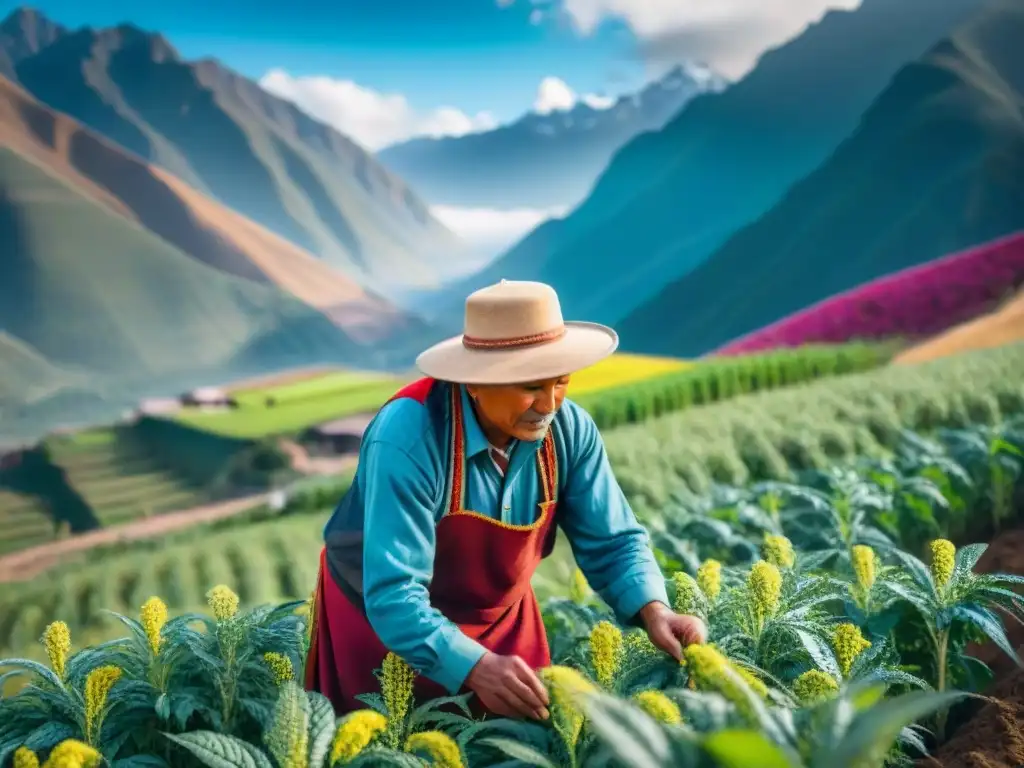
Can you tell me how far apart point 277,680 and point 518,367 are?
2.68 feet

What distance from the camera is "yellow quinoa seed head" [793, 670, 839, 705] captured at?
1.45 meters

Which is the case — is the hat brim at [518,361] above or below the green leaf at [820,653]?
above

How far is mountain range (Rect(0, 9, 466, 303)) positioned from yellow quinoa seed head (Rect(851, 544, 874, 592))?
7.39 meters

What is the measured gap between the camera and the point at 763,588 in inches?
67.1

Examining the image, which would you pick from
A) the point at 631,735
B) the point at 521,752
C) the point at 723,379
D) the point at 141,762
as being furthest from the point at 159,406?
the point at 631,735

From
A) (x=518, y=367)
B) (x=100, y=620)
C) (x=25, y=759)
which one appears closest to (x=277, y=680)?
(x=25, y=759)

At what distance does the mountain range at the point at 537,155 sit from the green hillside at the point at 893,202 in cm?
178

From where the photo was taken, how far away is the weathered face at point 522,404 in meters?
1.57

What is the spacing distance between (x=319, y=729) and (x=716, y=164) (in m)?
11.1

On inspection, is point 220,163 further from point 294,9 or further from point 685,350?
point 685,350

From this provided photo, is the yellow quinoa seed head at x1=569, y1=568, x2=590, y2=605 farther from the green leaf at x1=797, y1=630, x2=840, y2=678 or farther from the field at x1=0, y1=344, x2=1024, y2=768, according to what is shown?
the green leaf at x1=797, y1=630, x2=840, y2=678

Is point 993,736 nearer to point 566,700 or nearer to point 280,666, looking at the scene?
point 566,700

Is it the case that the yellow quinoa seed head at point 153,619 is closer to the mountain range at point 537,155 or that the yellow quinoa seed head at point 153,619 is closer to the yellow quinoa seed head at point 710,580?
the yellow quinoa seed head at point 710,580

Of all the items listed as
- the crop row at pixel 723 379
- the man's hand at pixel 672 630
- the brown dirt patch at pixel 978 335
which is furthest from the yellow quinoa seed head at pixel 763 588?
the brown dirt patch at pixel 978 335
